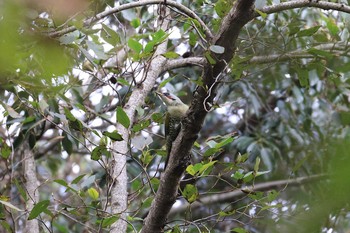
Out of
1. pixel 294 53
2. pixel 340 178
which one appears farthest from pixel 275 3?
pixel 340 178

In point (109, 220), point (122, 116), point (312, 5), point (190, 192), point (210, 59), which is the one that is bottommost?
→ point (109, 220)

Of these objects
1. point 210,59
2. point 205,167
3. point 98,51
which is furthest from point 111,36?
point 205,167

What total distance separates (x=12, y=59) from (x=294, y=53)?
1934 mm

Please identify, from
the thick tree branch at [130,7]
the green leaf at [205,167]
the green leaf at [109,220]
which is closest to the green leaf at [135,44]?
the thick tree branch at [130,7]

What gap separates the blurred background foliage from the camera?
2.91ft

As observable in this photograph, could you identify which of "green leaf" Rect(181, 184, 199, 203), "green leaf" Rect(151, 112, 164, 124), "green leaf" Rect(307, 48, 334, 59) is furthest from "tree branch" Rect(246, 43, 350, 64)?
"green leaf" Rect(181, 184, 199, 203)

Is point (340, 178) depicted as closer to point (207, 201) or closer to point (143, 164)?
point (143, 164)

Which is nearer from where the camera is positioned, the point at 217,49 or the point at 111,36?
the point at 217,49

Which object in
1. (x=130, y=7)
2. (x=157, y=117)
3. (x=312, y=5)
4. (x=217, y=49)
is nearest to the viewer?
(x=217, y=49)

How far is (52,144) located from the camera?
3342mm

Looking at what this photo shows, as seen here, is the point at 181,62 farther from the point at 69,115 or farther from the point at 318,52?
the point at 69,115

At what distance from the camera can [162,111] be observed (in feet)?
8.61

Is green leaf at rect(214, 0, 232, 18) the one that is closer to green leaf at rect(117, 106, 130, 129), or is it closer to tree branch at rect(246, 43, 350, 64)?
tree branch at rect(246, 43, 350, 64)

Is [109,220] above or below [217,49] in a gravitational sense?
below
